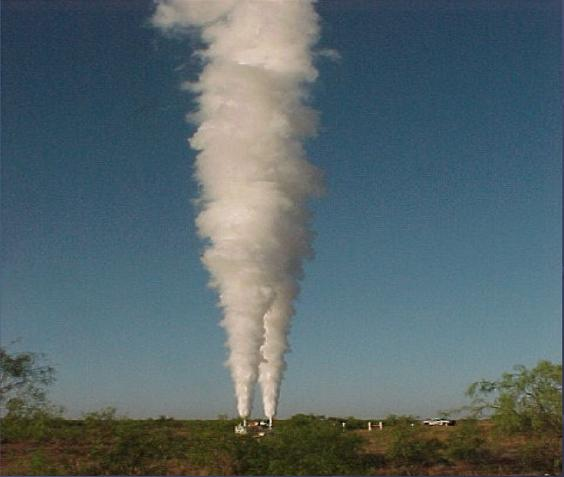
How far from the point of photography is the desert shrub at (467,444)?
18.1 m

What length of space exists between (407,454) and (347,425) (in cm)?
205

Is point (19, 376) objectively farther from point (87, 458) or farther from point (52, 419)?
point (87, 458)

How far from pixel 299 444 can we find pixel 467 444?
4778 mm

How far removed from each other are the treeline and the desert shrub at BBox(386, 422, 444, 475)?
0.03 metres

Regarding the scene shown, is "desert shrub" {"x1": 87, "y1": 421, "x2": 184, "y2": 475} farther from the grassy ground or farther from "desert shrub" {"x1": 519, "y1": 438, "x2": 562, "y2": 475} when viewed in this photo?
"desert shrub" {"x1": 519, "y1": 438, "x2": 562, "y2": 475}

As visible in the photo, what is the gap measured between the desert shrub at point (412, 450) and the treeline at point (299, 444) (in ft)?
0.09

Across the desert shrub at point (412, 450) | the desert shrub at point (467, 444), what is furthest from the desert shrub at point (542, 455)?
the desert shrub at point (412, 450)

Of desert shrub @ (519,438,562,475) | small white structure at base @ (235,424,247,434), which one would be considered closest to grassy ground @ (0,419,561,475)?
desert shrub @ (519,438,562,475)

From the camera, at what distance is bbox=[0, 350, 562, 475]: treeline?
666 inches

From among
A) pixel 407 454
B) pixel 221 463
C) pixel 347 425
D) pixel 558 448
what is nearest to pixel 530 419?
pixel 558 448

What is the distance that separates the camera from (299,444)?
1650 cm

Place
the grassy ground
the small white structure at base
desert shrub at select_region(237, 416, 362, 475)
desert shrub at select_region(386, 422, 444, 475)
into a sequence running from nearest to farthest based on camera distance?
desert shrub at select_region(237, 416, 362, 475)
the grassy ground
the small white structure at base
desert shrub at select_region(386, 422, 444, 475)

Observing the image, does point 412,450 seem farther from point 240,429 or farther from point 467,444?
point 240,429

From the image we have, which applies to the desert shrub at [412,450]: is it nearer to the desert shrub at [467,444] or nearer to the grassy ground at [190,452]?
the grassy ground at [190,452]
